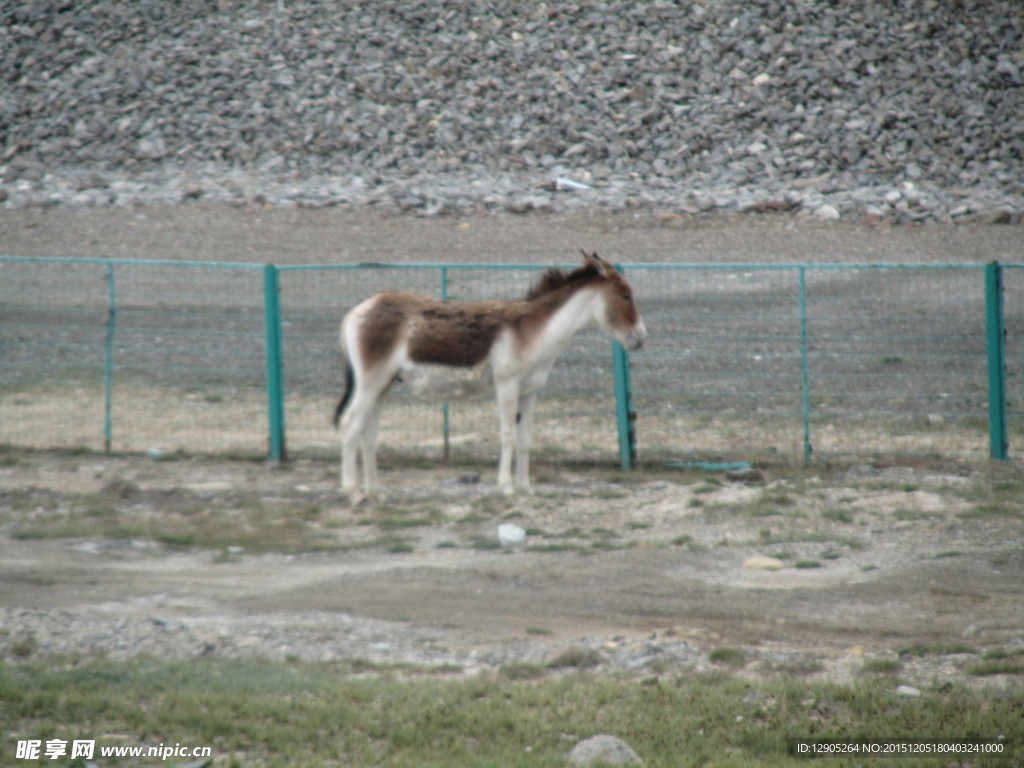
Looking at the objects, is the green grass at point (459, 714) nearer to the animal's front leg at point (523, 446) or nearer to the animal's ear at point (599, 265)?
the animal's front leg at point (523, 446)

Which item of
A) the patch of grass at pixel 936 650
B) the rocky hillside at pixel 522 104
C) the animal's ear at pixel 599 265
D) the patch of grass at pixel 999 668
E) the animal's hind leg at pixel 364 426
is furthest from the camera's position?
the rocky hillside at pixel 522 104

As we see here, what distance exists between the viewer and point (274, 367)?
503 inches

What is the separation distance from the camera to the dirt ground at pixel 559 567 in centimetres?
724

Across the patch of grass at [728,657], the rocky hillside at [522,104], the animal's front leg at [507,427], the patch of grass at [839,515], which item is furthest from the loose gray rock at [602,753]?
the rocky hillside at [522,104]

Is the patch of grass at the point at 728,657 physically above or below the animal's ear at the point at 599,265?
below

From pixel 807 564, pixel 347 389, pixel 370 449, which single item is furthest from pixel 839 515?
pixel 347 389

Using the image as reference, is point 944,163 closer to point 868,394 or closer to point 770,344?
point 770,344

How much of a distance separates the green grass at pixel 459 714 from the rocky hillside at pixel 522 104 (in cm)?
1917

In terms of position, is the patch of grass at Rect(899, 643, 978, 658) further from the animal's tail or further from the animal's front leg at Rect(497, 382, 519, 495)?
the animal's tail

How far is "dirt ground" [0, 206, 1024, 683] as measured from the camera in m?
7.24

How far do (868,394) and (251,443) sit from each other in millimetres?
7044

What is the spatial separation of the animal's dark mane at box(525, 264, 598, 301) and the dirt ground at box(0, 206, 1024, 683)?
6.31 feet

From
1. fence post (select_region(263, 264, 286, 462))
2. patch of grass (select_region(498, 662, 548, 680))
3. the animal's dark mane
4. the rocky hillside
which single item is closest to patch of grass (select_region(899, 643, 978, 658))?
patch of grass (select_region(498, 662, 548, 680))

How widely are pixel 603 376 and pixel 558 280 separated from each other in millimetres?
4977
